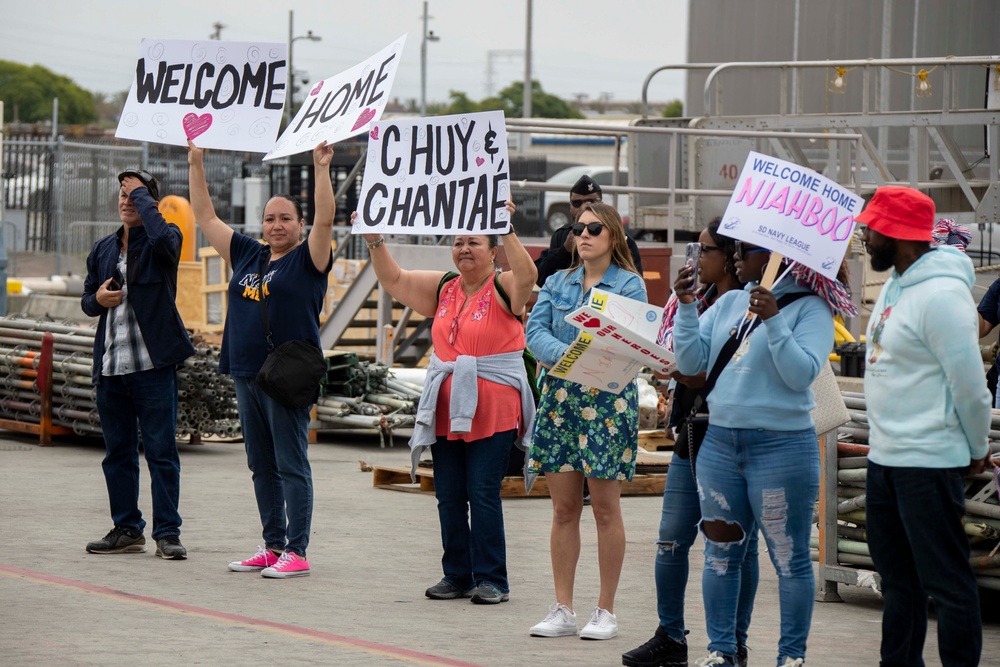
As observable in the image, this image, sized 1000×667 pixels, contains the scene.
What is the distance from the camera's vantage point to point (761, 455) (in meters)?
5.16

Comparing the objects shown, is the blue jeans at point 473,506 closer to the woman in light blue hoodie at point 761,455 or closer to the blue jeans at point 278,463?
the blue jeans at point 278,463

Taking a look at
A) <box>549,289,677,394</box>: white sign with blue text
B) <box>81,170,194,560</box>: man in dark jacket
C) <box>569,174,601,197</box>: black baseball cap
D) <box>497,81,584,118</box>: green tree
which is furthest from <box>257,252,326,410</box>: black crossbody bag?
<box>497,81,584,118</box>: green tree

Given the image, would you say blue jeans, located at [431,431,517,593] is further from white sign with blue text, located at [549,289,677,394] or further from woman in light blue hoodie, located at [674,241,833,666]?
woman in light blue hoodie, located at [674,241,833,666]

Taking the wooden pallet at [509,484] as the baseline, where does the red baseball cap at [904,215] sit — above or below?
above

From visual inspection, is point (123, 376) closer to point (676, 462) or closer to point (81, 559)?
point (81, 559)

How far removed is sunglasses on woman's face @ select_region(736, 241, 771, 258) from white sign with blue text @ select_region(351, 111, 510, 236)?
1437mm

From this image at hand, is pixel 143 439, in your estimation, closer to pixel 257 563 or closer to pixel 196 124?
pixel 257 563

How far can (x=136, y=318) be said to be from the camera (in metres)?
7.72

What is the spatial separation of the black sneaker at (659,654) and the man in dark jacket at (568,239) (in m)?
2.37

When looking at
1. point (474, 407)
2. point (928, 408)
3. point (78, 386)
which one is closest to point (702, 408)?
point (928, 408)

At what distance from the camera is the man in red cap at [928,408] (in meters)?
4.66

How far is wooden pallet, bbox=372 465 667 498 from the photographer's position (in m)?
A: 10.5

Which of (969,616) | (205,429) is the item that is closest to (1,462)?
(205,429)

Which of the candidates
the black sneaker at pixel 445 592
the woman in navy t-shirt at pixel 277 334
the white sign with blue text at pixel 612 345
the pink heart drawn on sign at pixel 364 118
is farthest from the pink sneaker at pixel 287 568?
the pink heart drawn on sign at pixel 364 118
